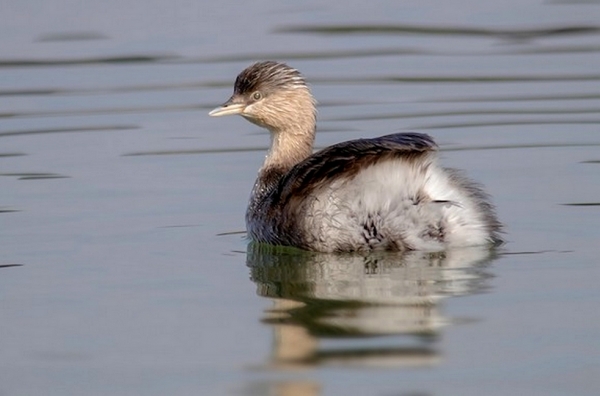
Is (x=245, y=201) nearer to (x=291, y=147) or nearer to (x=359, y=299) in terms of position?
(x=291, y=147)

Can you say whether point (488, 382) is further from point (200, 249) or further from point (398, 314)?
point (200, 249)

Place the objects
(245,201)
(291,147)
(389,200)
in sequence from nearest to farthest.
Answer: (389,200) < (291,147) < (245,201)

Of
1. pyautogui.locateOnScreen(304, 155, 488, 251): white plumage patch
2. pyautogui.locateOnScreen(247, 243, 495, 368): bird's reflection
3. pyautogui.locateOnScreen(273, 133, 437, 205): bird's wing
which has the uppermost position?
pyautogui.locateOnScreen(273, 133, 437, 205): bird's wing

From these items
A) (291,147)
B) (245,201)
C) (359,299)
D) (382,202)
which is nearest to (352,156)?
(382,202)

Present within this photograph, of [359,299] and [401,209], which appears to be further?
[401,209]

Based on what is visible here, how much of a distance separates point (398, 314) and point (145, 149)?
4.35 meters

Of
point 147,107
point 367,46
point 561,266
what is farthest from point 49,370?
point 367,46

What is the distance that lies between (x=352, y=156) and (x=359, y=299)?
82 cm

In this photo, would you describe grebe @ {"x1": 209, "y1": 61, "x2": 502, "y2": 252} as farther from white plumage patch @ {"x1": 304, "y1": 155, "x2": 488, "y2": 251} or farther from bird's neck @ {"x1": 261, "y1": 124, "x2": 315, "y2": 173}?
bird's neck @ {"x1": 261, "y1": 124, "x2": 315, "y2": 173}

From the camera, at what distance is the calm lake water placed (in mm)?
6176

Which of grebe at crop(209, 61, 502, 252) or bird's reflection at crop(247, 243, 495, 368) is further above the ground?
grebe at crop(209, 61, 502, 252)

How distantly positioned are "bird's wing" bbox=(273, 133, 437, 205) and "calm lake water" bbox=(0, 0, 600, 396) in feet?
1.27

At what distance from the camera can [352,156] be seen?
7582mm

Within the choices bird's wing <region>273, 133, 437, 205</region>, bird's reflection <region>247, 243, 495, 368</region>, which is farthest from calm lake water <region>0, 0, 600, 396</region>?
bird's wing <region>273, 133, 437, 205</region>
